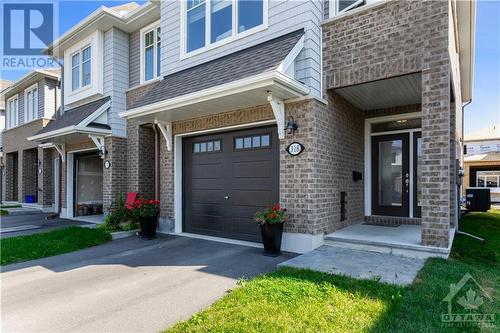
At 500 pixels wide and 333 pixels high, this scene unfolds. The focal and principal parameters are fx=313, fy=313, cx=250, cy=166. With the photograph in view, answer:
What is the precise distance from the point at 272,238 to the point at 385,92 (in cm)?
404

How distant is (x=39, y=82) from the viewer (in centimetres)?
1432

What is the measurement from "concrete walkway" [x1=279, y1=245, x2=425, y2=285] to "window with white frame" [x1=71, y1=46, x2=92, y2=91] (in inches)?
393

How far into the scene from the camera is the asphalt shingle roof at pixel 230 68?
223 inches

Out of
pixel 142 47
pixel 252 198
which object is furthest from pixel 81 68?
pixel 252 198

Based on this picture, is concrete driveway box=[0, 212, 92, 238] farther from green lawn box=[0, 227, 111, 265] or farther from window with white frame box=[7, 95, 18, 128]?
window with white frame box=[7, 95, 18, 128]

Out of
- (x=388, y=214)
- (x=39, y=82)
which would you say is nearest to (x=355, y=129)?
(x=388, y=214)

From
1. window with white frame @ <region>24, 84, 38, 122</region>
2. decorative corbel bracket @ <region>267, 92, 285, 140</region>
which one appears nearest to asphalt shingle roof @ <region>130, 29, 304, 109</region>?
decorative corbel bracket @ <region>267, 92, 285, 140</region>

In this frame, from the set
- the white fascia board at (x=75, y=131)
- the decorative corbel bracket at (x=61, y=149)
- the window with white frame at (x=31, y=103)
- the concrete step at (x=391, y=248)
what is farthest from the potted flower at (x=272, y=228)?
the window with white frame at (x=31, y=103)

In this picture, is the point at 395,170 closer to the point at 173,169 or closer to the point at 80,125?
the point at 173,169

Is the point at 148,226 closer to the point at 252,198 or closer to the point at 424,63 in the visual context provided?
the point at 252,198

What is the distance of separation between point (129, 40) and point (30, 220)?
742 centimetres

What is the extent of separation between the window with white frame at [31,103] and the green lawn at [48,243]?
940cm

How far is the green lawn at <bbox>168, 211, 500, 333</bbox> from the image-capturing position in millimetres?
3014

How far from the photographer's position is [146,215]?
761cm
